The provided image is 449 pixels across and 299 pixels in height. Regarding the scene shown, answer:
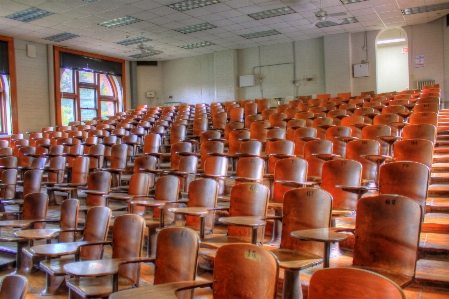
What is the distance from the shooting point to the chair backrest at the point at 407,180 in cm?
278

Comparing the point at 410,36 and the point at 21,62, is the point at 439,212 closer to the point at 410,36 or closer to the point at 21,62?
the point at 410,36

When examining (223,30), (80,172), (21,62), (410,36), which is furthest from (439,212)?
(21,62)

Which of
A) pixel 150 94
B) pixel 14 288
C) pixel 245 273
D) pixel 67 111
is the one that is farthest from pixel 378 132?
pixel 150 94

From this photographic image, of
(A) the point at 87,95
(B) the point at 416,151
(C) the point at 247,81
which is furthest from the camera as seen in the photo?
(C) the point at 247,81

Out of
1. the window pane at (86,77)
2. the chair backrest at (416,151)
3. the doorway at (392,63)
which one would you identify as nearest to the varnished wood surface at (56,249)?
the chair backrest at (416,151)

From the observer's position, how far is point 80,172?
537 cm

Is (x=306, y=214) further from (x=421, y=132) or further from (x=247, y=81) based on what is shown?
(x=247, y=81)

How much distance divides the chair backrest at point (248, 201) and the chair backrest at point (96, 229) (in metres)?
1.00

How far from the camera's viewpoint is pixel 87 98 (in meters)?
13.5

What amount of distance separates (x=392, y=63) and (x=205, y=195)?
13.3 m

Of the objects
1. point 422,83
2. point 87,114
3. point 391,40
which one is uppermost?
point 391,40

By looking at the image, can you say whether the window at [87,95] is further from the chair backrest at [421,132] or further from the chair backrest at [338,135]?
the chair backrest at [421,132]

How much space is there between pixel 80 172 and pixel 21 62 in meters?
7.30

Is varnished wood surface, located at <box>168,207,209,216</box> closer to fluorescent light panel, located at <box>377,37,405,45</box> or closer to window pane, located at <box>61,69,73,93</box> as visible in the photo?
window pane, located at <box>61,69,73,93</box>
